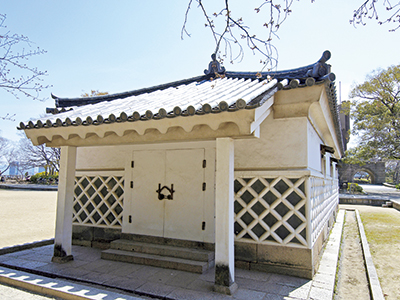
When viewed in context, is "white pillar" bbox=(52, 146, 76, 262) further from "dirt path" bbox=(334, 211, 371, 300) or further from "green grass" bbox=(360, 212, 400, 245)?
"green grass" bbox=(360, 212, 400, 245)

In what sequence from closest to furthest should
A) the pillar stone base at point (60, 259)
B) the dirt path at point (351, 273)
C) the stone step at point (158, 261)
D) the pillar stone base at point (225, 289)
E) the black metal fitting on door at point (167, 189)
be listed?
the pillar stone base at point (225, 289) < the dirt path at point (351, 273) < the stone step at point (158, 261) < the pillar stone base at point (60, 259) < the black metal fitting on door at point (167, 189)

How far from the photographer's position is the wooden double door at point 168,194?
17.7ft

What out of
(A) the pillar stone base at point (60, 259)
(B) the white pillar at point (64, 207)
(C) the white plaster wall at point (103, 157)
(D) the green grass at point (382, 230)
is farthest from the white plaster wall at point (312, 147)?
(A) the pillar stone base at point (60, 259)

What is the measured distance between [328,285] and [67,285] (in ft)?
13.2

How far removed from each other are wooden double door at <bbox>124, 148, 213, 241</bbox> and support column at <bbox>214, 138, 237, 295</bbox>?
1378mm

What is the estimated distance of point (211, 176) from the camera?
5.35 m

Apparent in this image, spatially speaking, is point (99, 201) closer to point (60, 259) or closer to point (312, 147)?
point (60, 259)

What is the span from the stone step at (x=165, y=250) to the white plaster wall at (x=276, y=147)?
1.73m

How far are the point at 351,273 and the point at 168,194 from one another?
3981 millimetres

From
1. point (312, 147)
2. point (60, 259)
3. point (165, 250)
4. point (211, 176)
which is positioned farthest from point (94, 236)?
point (312, 147)

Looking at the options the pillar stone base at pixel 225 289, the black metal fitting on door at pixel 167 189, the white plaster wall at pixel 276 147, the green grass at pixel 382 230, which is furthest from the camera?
the green grass at pixel 382 230

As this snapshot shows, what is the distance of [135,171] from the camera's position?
603 centimetres

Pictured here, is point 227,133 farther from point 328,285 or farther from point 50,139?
point 50,139

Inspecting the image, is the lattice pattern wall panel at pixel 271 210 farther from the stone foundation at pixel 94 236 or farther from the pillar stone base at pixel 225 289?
the stone foundation at pixel 94 236
